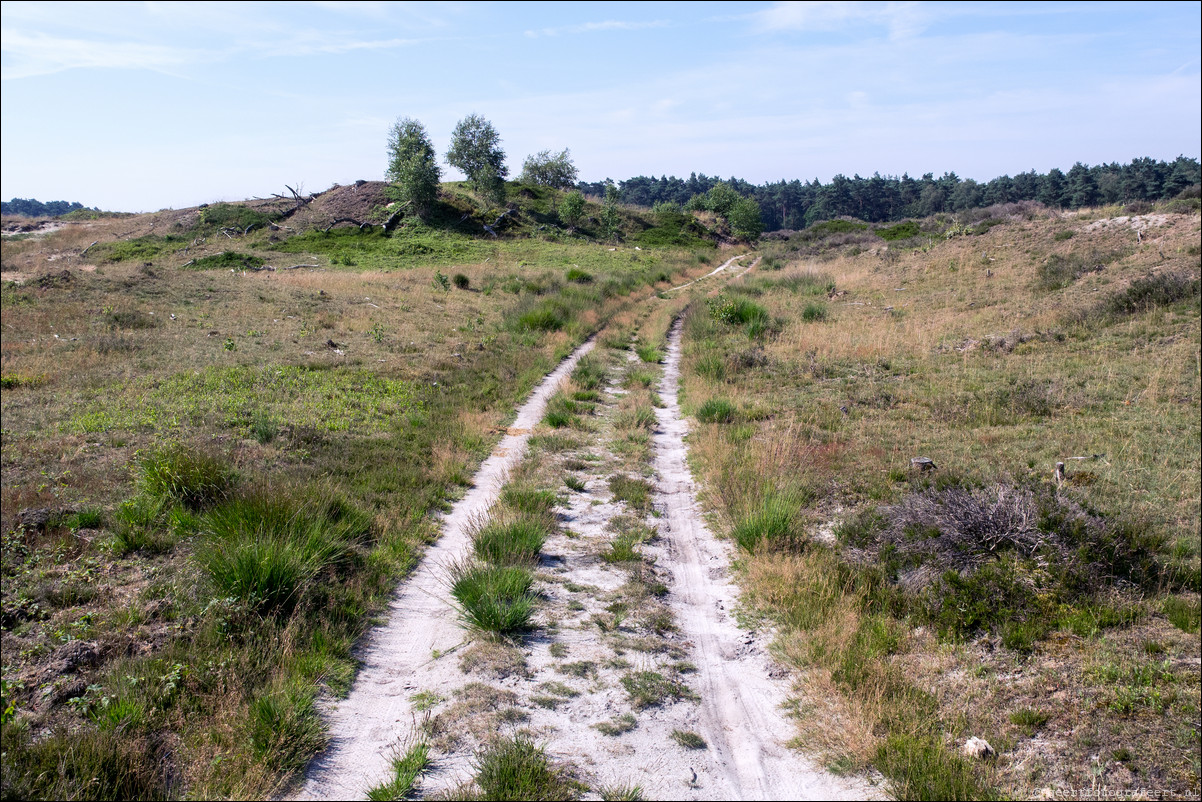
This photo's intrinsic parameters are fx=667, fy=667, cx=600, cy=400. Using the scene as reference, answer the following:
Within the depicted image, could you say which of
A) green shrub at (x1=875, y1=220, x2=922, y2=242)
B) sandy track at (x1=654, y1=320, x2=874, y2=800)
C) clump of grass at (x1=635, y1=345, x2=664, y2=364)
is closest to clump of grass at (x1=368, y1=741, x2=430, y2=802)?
sandy track at (x1=654, y1=320, x2=874, y2=800)

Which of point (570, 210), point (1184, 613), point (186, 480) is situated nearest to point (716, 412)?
point (1184, 613)

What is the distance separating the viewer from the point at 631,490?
8.90m

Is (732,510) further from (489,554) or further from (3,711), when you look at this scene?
(3,711)

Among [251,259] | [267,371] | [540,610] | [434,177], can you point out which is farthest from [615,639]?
[434,177]

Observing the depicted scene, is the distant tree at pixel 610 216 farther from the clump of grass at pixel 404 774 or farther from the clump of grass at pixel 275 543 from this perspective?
the clump of grass at pixel 404 774

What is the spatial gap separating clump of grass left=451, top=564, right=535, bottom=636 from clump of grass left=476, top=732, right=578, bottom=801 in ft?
4.86

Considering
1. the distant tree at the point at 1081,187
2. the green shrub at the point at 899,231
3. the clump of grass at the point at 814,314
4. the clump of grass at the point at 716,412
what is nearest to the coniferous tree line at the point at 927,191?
the distant tree at the point at 1081,187

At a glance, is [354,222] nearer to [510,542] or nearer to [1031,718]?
[510,542]

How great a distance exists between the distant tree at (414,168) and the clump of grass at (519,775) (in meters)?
54.9

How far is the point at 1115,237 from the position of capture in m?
22.0

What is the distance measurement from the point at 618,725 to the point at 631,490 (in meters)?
4.51

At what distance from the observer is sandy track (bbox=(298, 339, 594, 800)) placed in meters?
4.04

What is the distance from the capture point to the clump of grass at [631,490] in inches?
339

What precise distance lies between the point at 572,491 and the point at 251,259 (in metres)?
37.3
